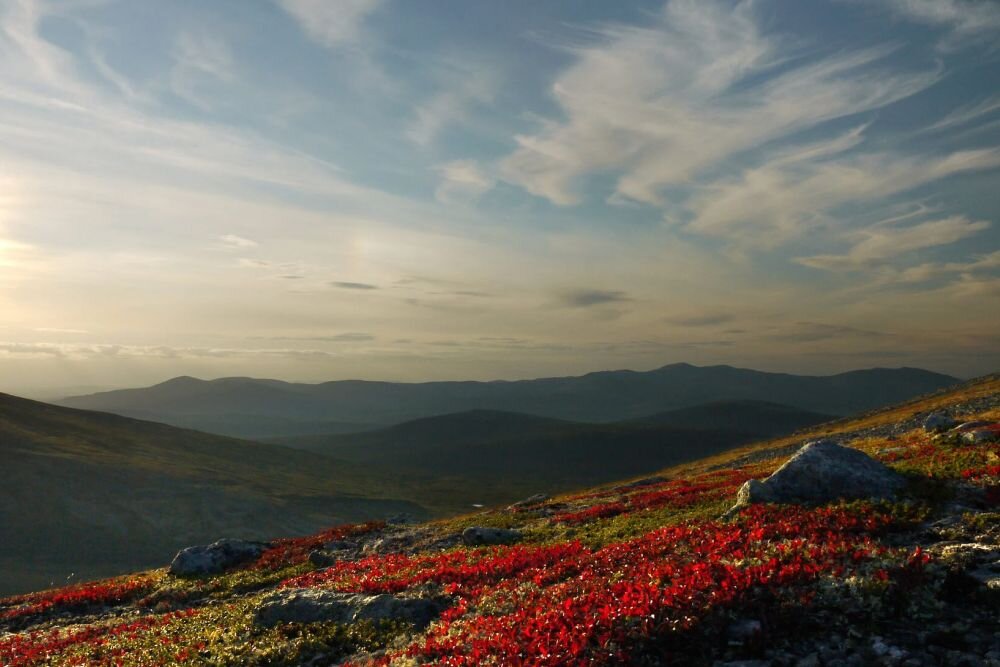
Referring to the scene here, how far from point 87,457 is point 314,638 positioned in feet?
507

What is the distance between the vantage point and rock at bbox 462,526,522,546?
2939cm

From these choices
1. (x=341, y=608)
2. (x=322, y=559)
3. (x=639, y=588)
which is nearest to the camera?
(x=639, y=588)

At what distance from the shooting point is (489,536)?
29781mm

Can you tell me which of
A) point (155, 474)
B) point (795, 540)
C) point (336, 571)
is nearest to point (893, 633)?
point (795, 540)

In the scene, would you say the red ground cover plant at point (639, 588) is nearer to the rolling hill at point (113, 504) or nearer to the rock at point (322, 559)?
the rock at point (322, 559)

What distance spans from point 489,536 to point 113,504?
119 metres

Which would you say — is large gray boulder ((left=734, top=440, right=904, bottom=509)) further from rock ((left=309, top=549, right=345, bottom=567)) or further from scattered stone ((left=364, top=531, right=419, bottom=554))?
rock ((left=309, top=549, right=345, bottom=567))

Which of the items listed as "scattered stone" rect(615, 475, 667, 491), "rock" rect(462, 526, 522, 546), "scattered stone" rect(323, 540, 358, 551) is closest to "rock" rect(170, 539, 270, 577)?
"scattered stone" rect(323, 540, 358, 551)

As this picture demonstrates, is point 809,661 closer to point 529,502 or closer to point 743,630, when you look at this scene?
point 743,630

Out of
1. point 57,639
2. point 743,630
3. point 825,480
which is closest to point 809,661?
point 743,630

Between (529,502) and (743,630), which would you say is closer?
(743,630)

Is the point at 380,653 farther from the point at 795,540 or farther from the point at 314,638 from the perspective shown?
the point at 795,540

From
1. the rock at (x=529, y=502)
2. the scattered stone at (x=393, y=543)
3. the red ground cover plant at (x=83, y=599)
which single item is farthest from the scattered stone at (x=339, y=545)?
the rock at (x=529, y=502)

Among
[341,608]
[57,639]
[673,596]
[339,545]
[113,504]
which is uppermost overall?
[673,596]
